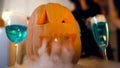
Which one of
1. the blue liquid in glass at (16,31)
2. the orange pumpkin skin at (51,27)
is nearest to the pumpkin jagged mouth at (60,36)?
the orange pumpkin skin at (51,27)

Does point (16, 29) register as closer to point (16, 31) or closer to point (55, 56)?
point (16, 31)

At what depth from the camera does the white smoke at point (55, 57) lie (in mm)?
441

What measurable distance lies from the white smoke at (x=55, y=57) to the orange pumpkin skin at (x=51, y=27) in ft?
0.15

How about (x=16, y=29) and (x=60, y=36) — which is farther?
(x=16, y=29)

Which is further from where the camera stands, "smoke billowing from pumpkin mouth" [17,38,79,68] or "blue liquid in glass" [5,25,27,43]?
"blue liquid in glass" [5,25,27,43]

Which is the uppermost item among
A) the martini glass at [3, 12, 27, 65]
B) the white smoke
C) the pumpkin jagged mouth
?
the martini glass at [3, 12, 27, 65]

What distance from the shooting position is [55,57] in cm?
45

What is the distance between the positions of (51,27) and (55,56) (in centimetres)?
10

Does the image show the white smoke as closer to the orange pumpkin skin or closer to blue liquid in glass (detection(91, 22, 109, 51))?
the orange pumpkin skin

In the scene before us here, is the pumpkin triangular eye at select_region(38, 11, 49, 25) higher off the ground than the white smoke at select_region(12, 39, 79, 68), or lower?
higher

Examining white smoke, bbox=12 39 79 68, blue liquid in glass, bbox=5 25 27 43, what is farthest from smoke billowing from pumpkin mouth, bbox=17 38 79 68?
blue liquid in glass, bbox=5 25 27 43

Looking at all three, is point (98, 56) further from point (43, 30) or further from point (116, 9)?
point (43, 30)

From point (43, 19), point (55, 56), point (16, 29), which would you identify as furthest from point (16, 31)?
point (55, 56)

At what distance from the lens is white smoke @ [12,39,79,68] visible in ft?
1.45
